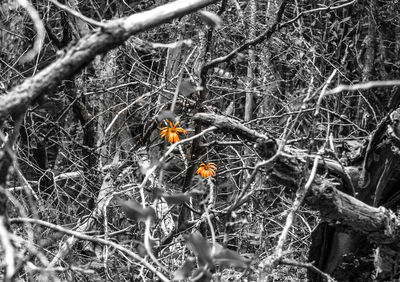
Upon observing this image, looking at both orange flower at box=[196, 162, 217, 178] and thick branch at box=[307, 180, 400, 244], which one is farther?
orange flower at box=[196, 162, 217, 178]

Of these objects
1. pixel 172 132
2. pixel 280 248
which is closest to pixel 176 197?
pixel 280 248

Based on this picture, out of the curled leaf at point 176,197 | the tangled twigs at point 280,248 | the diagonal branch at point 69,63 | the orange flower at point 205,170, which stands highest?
the diagonal branch at point 69,63

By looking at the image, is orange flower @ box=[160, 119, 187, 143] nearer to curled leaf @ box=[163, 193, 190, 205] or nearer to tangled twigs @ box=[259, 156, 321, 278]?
tangled twigs @ box=[259, 156, 321, 278]

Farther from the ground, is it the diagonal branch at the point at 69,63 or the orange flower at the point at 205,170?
the diagonal branch at the point at 69,63

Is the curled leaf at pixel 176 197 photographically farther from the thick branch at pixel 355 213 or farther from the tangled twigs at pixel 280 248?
the thick branch at pixel 355 213

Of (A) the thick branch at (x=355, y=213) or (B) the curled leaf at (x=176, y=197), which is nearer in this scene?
(B) the curled leaf at (x=176, y=197)

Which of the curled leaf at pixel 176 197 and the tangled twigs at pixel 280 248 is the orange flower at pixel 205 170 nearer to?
the tangled twigs at pixel 280 248

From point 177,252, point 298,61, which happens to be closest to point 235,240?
point 177,252

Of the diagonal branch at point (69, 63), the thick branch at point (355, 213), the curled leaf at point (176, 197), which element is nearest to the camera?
the diagonal branch at point (69, 63)

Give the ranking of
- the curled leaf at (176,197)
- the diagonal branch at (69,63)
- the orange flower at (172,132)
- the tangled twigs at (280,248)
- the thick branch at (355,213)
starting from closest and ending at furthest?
the diagonal branch at (69,63) → the curled leaf at (176,197) → the tangled twigs at (280,248) → the thick branch at (355,213) → the orange flower at (172,132)

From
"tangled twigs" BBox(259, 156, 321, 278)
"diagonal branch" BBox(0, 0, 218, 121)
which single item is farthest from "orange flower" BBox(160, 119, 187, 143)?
"diagonal branch" BBox(0, 0, 218, 121)

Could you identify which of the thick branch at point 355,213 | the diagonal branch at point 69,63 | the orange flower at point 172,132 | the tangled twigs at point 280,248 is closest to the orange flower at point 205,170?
the orange flower at point 172,132

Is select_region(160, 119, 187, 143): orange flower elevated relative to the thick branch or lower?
elevated

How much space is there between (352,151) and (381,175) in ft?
0.68
